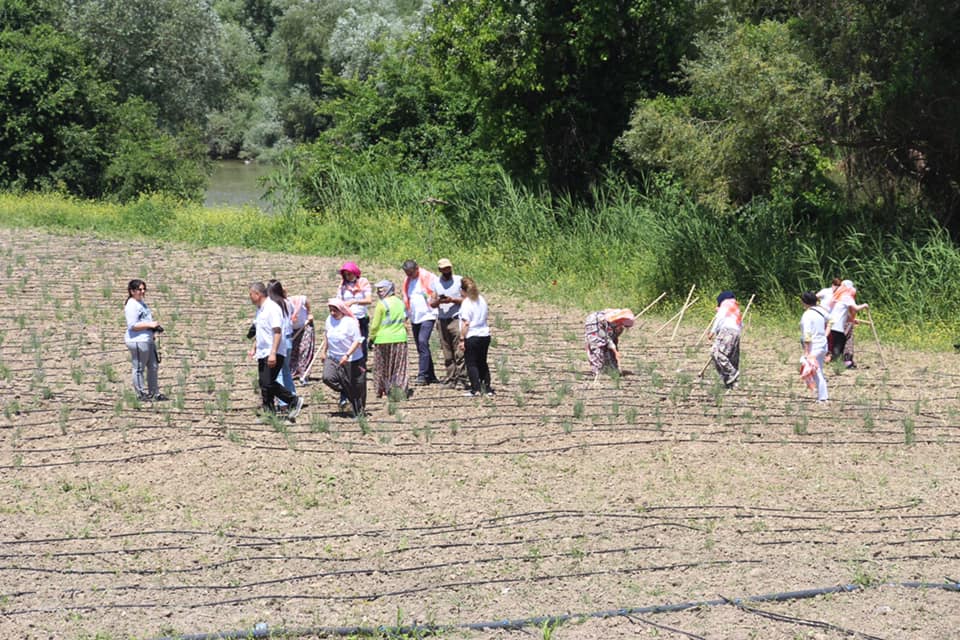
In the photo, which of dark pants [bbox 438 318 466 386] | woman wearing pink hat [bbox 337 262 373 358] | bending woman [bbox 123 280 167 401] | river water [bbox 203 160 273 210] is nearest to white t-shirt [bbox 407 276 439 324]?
dark pants [bbox 438 318 466 386]

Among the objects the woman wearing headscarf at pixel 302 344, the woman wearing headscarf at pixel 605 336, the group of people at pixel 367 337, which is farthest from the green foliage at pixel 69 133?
the woman wearing headscarf at pixel 605 336

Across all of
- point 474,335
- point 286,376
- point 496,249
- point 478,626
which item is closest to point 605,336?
point 474,335

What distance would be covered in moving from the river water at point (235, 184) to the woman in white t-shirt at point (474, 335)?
93.6ft

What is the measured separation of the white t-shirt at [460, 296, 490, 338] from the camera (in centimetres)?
1252

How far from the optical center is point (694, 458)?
Result: 10.6 m

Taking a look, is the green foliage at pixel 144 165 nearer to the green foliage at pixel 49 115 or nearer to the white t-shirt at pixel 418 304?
the green foliage at pixel 49 115

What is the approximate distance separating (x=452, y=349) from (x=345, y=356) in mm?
2323

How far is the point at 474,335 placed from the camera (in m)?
12.6

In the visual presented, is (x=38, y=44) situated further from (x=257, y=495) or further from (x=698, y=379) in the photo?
(x=257, y=495)

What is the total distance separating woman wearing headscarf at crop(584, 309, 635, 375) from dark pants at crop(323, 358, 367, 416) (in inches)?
123

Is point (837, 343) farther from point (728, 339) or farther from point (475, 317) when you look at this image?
point (475, 317)

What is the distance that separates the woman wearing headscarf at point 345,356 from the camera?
37.2 feet

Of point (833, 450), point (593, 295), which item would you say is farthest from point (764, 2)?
point (833, 450)

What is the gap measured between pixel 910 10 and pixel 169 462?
1302 centimetres
